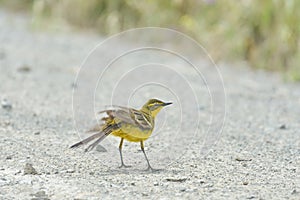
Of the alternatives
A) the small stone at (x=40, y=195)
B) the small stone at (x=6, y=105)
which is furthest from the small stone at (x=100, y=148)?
the small stone at (x=6, y=105)

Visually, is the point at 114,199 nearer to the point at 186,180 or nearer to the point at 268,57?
the point at 186,180

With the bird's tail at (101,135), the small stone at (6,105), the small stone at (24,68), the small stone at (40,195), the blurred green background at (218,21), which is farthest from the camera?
the blurred green background at (218,21)

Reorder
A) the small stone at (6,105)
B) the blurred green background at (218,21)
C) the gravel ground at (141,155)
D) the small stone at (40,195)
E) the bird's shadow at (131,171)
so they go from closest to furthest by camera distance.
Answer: the small stone at (40,195), the gravel ground at (141,155), the bird's shadow at (131,171), the small stone at (6,105), the blurred green background at (218,21)

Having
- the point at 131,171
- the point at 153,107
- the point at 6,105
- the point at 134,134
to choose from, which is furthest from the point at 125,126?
the point at 6,105

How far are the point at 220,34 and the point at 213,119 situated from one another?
3669 millimetres

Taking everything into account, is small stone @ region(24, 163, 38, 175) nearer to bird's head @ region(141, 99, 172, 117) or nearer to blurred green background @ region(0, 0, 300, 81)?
bird's head @ region(141, 99, 172, 117)

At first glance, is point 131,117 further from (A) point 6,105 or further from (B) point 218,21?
(B) point 218,21

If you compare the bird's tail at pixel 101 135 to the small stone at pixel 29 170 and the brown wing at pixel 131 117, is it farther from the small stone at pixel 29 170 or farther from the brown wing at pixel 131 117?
the small stone at pixel 29 170

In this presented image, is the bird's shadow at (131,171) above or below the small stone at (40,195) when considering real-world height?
above

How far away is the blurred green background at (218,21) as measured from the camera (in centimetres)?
961

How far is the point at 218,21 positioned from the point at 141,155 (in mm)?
5888

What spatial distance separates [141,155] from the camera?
4992 mm

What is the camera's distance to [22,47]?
1069 centimetres

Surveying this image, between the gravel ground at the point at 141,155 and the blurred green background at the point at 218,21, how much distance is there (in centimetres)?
103
